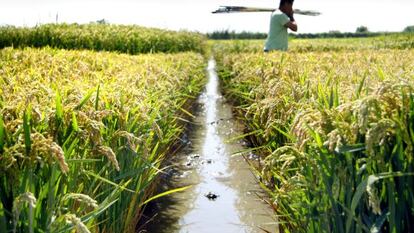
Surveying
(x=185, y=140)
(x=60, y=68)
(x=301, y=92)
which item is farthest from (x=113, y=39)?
(x=301, y=92)

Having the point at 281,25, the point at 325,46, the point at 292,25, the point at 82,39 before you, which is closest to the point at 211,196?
the point at 292,25

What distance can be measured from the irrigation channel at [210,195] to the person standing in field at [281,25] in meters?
2.58

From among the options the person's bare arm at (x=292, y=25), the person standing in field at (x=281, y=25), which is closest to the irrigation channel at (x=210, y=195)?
the person's bare arm at (x=292, y=25)

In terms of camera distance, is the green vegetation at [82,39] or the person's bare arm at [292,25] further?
the green vegetation at [82,39]

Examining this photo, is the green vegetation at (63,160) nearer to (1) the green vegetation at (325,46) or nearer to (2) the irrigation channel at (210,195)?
(2) the irrigation channel at (210,195)

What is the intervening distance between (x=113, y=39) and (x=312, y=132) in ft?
45.3

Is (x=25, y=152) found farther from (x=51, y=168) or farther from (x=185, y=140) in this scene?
(x=185, y=140)

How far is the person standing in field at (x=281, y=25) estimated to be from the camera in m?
9.92

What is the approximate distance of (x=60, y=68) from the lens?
614 cm

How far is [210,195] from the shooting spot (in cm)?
527

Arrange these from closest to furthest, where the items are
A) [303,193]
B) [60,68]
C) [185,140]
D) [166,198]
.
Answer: [303,193], [166,198], [60,68], [185,140]

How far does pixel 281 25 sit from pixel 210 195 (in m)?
5.57

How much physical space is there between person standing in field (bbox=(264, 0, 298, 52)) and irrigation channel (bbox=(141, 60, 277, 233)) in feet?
8.45

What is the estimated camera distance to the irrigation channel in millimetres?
4492
